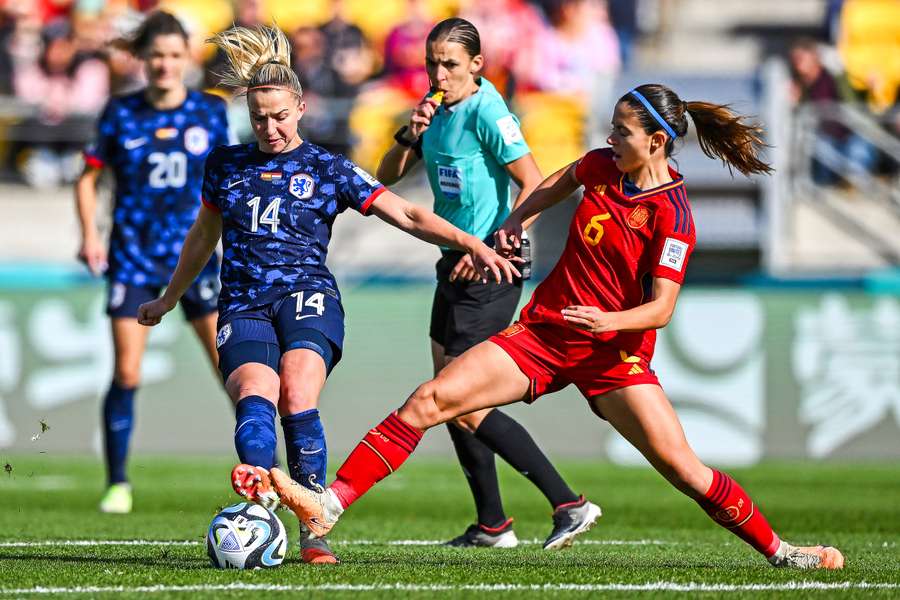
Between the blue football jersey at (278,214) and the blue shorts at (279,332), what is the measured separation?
0.16 ft

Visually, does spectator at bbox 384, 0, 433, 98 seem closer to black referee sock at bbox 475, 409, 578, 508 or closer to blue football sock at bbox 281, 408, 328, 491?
black referee sock at bbox 475, 409, 578, 508

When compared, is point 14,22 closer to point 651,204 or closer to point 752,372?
point 752,372

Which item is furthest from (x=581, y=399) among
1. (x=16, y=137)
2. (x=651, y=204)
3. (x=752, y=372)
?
(x=651, y=204)

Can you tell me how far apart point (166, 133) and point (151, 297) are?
39.1 inches

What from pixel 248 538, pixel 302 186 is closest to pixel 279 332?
pixel 302 186

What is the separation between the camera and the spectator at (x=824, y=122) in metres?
14.1

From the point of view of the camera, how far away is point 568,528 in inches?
261

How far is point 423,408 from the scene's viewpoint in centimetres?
555

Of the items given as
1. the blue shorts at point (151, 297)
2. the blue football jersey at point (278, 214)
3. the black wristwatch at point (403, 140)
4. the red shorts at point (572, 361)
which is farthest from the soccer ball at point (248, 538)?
the blue shorts at point (151, 297)

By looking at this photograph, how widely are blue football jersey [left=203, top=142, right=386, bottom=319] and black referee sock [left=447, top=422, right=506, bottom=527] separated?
145 cm

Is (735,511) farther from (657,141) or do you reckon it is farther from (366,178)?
(366,178)

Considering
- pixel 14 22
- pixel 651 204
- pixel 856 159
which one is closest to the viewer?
pixel 651 204

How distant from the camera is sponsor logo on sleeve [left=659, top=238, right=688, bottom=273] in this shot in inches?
217

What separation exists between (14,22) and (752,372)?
9.62 m
